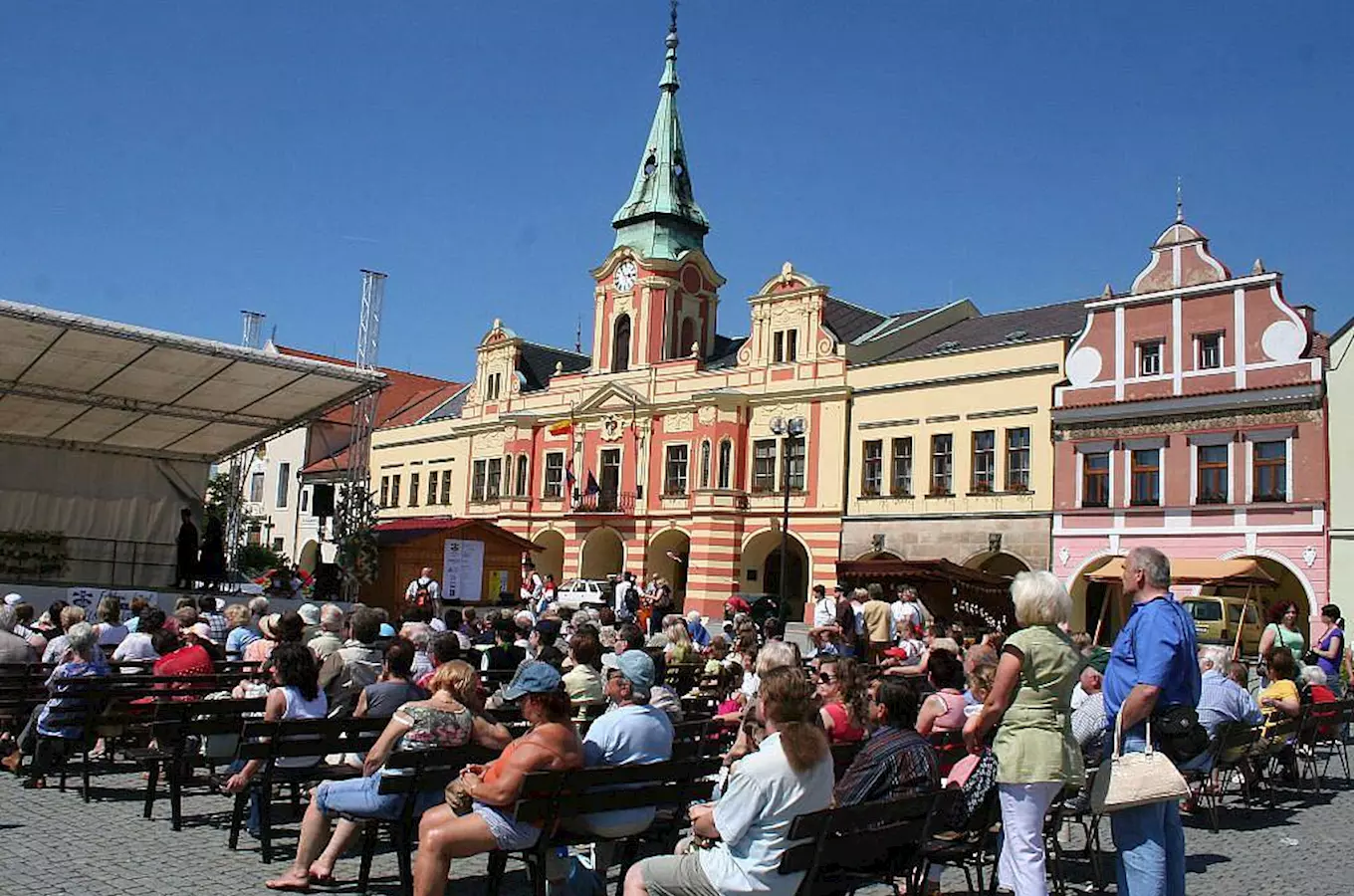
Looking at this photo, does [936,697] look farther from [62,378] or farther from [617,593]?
[617,593]

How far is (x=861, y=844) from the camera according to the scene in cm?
525

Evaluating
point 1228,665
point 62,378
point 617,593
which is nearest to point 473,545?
point 617,593

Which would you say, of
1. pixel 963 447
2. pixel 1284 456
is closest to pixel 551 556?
pixel 963 447

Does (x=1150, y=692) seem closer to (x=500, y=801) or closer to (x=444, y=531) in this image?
(x=500, y=801)

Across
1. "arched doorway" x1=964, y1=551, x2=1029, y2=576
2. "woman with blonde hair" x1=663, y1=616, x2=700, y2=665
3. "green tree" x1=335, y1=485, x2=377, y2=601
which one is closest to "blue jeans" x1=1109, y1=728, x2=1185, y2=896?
"woman with blonde hair" x1=663, y1=616, x2=700, y2=665

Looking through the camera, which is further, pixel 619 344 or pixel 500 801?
pixel 619 344

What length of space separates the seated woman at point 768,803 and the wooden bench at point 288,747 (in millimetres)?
2906

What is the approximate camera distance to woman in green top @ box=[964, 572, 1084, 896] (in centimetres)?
550

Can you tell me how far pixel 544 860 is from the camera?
5.82 m

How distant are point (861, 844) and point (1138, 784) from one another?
124 centimetres

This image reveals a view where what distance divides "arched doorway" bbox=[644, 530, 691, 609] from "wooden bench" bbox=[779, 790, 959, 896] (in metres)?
34.1

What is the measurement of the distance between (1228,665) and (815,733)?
274 inches

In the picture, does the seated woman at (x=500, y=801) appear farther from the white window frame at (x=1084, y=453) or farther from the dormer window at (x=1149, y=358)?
the dormer window at (x=1149, y=358)

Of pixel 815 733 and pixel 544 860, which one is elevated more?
pixel 815 733
